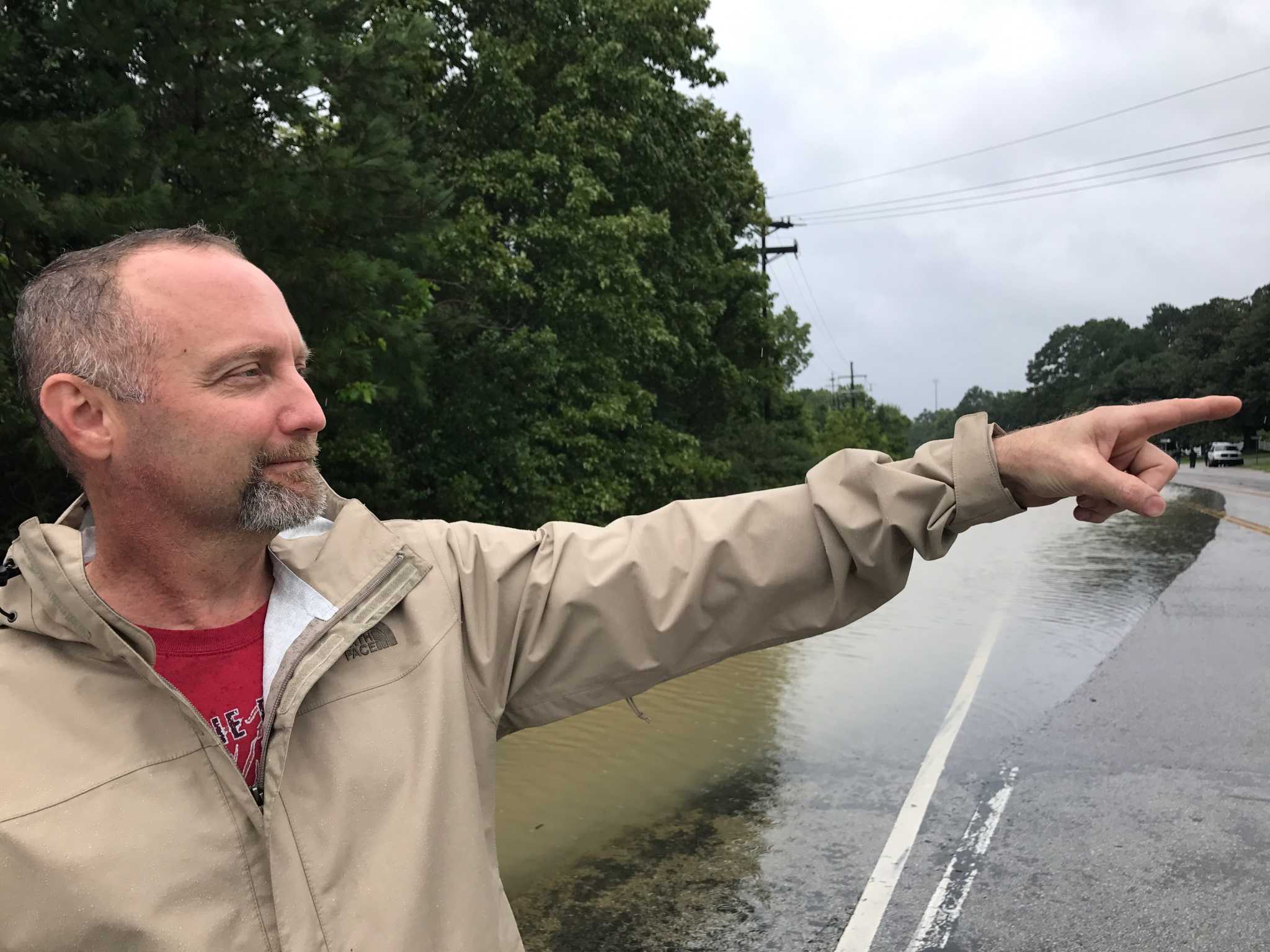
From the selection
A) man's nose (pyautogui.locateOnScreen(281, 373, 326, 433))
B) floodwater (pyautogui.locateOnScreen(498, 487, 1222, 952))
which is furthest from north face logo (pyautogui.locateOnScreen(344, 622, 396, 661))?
floodwater (pyautogui.locateOnScreen(498, 487, 1222, 952))

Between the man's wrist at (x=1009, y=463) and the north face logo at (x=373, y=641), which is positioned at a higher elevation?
the man's wrist at (x=1009, y=463)

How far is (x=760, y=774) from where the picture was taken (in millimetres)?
6797

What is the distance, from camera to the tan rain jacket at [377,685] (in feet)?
5.42

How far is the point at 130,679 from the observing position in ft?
5.86

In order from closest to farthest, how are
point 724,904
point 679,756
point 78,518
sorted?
point 78,518 → point 724,904 → point 679,756

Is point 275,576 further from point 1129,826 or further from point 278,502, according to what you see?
point 1129,826

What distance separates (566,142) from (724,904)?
16073 millimetres

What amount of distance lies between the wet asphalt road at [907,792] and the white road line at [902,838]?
0.16ft

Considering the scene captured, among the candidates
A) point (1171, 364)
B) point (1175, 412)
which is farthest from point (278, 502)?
point (1171, 364)

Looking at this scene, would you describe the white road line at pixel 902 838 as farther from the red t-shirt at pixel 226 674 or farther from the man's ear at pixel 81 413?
the man's ear at pixel 81 413

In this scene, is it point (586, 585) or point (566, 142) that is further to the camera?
point (566, 142)

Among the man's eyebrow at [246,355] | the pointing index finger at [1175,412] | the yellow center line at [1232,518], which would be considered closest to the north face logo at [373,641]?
the man's eyebrow at [246,355]

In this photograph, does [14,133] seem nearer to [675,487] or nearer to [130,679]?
[130,679]

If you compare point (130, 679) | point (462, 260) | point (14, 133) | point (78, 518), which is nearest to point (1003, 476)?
point (130, 679)
